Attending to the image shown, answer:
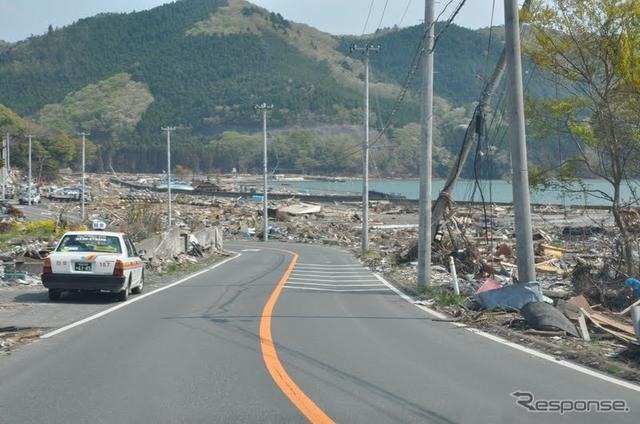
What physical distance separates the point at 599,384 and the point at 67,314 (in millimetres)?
10608

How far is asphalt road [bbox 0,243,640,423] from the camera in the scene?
8.11 m

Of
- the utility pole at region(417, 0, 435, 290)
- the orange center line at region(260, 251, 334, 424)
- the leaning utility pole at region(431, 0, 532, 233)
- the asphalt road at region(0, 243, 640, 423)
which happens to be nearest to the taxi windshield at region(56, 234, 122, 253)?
the asphalt road at region(0, 243, 640, 423)

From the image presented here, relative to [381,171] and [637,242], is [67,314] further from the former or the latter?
[381,171]

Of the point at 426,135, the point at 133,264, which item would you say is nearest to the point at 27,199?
the point at 426,135

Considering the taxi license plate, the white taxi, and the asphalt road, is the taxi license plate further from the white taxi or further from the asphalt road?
the asphalt road

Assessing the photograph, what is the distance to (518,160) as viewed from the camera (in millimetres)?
16781

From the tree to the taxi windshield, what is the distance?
1144cm

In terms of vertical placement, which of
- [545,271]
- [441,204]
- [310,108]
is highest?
[310,108]

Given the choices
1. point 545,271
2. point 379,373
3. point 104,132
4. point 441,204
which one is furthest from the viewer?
point 104,132

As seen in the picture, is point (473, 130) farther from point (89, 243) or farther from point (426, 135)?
point (89, 243)

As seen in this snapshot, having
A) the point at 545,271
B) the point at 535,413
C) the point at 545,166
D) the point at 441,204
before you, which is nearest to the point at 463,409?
the point at 535,413

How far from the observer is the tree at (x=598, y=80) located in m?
19.1

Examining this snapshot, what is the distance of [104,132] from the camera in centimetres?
19062

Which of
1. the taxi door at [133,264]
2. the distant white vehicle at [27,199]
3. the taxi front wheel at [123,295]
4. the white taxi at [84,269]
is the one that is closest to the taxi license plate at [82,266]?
the white taxi at [84,269]
